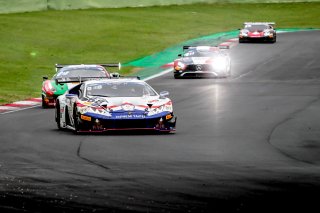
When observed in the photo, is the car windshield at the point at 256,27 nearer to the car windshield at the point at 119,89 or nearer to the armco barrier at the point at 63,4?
the armco barrier at the point at 63,4

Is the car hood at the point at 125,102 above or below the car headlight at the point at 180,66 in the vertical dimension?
above

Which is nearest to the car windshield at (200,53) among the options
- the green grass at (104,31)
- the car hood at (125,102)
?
the green grass at (104,31)

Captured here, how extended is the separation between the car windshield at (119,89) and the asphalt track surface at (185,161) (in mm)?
992

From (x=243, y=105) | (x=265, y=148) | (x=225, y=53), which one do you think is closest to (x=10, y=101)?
(x=243, y=105)

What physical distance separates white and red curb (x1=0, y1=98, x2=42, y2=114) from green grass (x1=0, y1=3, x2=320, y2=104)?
7.82 feet

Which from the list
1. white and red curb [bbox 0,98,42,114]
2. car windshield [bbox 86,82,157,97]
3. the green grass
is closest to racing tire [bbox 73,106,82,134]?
car windshield [bbox 86,82,157,97]

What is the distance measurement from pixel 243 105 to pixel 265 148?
9846mm

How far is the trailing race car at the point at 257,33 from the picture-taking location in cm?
5238

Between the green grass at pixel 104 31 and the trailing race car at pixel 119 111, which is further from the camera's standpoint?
the green grass at pixel 104 31

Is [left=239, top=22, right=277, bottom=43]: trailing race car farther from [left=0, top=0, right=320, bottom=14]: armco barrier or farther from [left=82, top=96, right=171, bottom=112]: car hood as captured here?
[left=82, top=96, right=171, bottom=112]: car hood

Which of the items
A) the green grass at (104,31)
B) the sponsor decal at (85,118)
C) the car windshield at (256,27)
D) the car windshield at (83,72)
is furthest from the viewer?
the car windshield at (256,27)

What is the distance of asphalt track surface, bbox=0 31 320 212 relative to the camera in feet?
33.0

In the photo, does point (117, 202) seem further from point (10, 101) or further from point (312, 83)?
point (312, 83)

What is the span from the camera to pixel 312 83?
34750 mm
